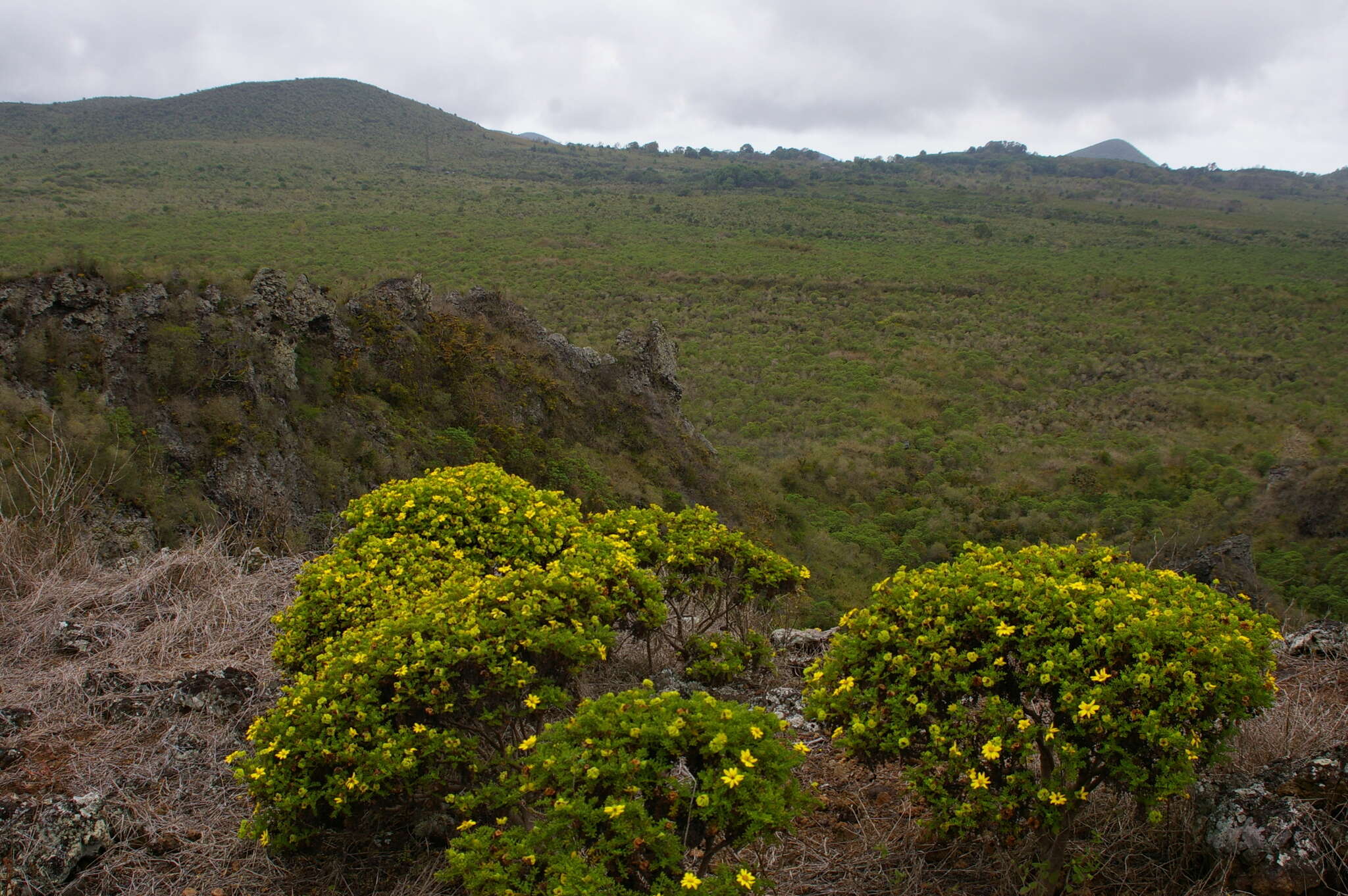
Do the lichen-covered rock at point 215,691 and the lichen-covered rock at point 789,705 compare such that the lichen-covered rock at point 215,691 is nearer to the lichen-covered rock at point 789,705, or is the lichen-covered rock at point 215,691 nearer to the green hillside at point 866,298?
the lichen-covered rock at point 789,705

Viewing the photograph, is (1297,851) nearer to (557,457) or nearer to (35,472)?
(35,472)

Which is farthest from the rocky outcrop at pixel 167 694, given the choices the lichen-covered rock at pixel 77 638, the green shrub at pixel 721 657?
the green shrub at pixel 721 657

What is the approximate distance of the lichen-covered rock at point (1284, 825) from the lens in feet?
8.67

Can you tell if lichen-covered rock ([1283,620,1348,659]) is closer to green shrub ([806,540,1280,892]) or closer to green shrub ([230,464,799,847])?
green shrub ([806,540,1280,892])

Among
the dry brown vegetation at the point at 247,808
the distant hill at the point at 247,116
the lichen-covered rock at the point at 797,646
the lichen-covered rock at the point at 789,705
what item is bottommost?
the lichen-covered rock at the point at 797,646

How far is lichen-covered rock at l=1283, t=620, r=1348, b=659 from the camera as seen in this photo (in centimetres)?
486

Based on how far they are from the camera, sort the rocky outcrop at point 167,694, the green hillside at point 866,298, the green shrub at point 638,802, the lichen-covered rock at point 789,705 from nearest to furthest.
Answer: the green shrub at point 638,802 → the rocky outcrop at point 167,694 → the lichen-covered rock at point 789,705 → the green hillside at point 866,298

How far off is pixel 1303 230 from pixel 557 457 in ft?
234

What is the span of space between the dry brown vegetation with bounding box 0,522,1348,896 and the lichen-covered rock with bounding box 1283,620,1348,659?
0.20 meters

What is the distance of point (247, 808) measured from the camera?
3506 millimetres

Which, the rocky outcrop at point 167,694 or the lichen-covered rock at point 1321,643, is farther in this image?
the lichen-covered rock at point 1321,643

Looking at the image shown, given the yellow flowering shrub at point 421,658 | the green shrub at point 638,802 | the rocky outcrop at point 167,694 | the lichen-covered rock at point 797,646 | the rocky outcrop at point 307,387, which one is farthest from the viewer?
the rocky outcrop at point 307,387

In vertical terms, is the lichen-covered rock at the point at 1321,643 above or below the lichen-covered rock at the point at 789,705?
above

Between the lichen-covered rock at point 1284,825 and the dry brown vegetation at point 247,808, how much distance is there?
0.35 ft
